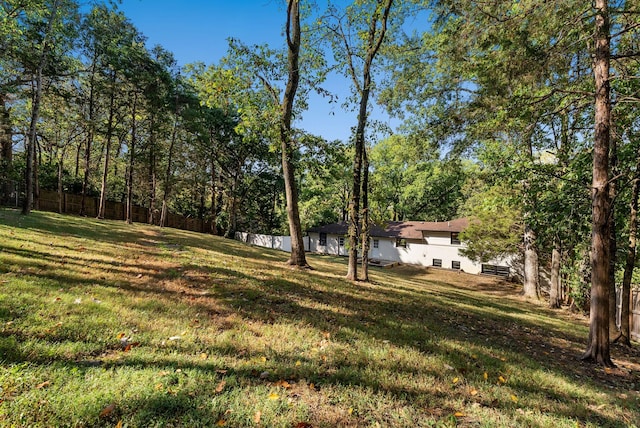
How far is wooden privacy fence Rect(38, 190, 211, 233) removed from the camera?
23.5 m

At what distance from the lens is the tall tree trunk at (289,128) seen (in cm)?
1016

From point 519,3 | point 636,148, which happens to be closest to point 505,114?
point 519,3

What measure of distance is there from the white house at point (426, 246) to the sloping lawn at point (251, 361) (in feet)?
68.2

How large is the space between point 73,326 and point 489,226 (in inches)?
746

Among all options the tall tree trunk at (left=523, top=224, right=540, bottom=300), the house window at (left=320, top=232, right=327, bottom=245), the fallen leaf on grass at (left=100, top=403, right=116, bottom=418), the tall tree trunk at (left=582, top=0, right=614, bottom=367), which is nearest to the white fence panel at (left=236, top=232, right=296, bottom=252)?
the house window at (left=320, top=232, right=327, bottom=245)

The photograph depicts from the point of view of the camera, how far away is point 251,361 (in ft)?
11.1

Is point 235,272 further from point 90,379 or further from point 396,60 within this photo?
point 396,60

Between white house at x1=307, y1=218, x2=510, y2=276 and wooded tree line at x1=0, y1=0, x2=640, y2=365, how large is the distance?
6608 millimetres

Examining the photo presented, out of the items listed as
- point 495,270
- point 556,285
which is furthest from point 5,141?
point 495,270

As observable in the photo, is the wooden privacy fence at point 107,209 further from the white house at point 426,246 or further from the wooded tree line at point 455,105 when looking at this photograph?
the white house at point 426,246

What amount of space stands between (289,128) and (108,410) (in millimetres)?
9315

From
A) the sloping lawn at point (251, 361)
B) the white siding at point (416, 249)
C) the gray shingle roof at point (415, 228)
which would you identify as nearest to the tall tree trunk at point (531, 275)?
the white siding at point (416, 249)

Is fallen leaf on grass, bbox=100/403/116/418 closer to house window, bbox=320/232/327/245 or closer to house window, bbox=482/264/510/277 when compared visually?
house window, bbox=482/264/510/277

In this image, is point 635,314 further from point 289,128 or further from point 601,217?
point 289,128
